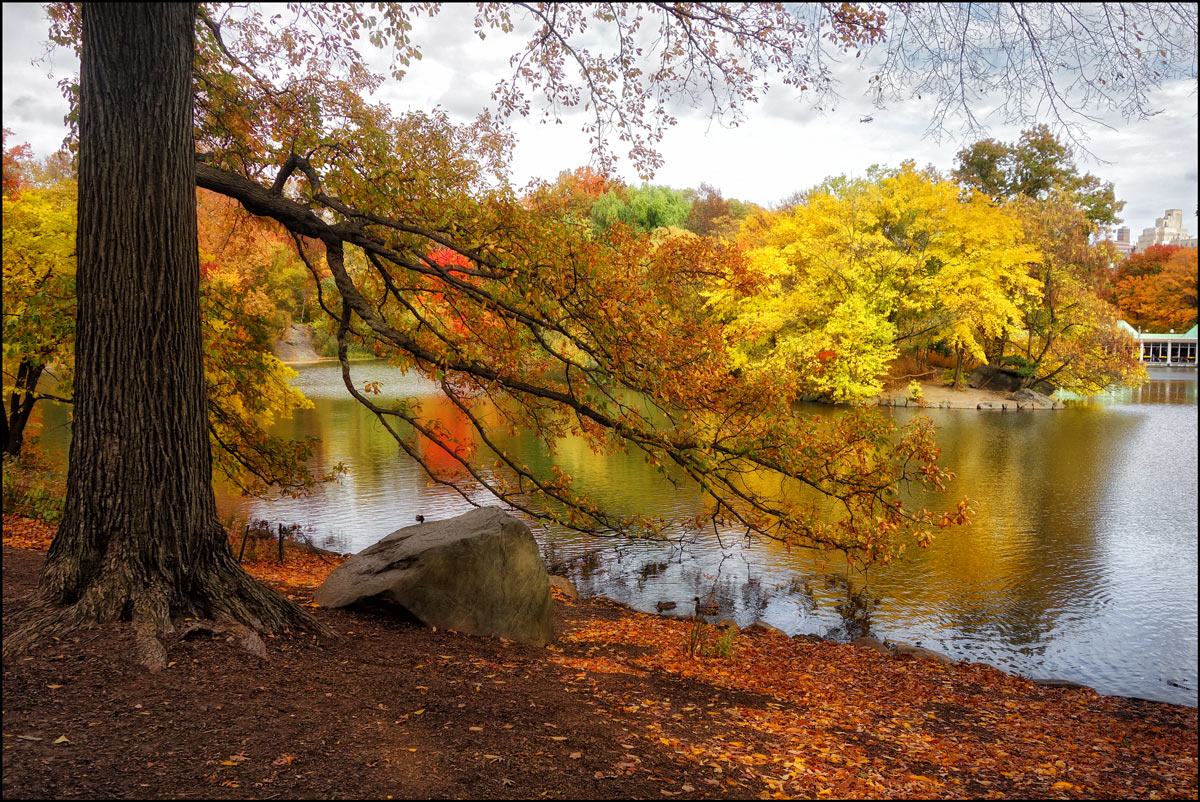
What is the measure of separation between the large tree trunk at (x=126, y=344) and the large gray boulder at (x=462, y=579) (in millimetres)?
1871

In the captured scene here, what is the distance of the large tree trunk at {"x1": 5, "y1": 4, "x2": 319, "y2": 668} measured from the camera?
4117mm

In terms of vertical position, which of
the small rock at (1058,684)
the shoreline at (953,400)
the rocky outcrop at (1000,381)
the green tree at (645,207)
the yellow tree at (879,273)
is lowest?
the small rock at (1058,684)

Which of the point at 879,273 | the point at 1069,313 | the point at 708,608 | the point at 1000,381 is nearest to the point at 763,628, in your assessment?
the point at 708,608

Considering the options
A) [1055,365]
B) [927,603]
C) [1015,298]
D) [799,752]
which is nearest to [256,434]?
[799,752]

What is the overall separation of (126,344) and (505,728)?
2.94 metres

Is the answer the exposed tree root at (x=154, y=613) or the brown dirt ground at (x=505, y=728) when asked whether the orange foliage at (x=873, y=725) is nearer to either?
the brown dirt ground at (x=505, y=728)

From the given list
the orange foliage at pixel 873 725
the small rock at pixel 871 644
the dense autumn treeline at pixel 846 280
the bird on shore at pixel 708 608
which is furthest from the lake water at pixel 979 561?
the dense autumn treeline at pixel 846 280

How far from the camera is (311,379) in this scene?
38.5 metres

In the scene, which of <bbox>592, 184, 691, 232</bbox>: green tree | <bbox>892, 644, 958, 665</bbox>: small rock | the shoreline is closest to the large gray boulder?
<bbox>892, 644, 958, 665</bbox>: small rock

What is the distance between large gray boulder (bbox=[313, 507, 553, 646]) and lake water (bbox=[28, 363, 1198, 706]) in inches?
130

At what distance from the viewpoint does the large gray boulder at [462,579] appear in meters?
6.11

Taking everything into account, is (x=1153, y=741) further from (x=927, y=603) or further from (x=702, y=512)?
(x=702, y=512)

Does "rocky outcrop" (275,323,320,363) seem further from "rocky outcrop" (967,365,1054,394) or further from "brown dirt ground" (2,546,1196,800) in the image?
"brown dirt ground" (2,546,1196,800)

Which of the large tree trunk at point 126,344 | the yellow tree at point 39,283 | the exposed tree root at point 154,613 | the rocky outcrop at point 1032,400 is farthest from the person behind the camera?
the rocky outcrop at point 1032,400
